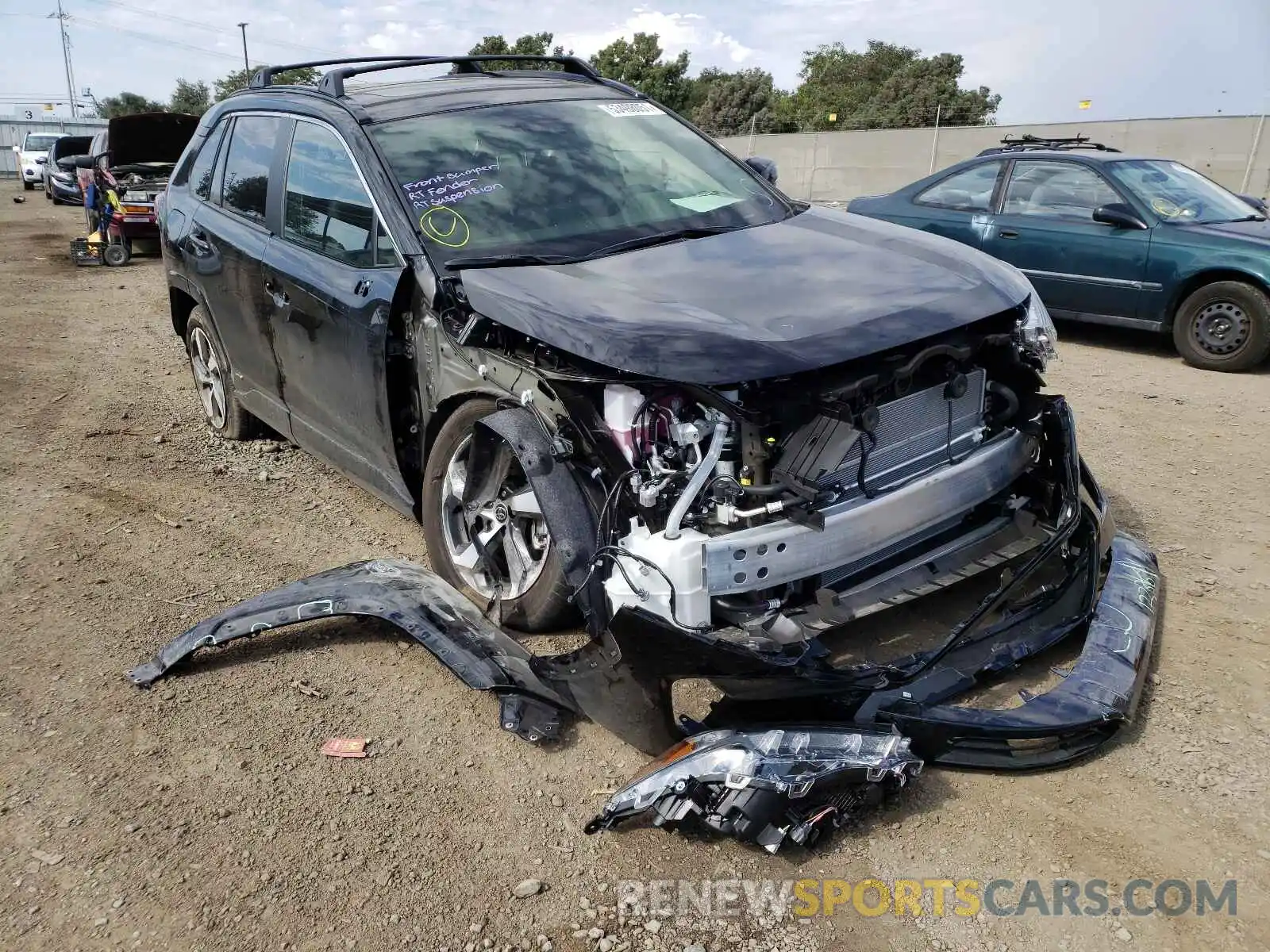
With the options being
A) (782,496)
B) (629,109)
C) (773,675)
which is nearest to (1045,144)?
(629,109)

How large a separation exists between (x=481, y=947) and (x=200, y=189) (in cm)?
449

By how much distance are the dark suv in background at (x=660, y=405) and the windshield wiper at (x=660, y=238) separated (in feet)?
0.06

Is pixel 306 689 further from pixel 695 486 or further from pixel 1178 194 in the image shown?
pixel 1178 194

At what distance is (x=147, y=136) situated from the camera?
14.3 metres

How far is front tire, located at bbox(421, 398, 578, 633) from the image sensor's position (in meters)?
3.25

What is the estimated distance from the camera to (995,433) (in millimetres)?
3463

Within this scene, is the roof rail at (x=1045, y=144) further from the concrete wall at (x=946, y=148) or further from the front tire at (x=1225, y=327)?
the concrete wall at (x=946, y=148)

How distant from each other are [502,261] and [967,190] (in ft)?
21.2

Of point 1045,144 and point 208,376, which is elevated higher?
point 1045,144

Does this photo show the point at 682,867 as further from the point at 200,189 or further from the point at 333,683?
the point at 200,189

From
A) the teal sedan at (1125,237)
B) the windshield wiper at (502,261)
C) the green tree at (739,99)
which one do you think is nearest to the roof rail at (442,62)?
the windshield wiper at (502,261)

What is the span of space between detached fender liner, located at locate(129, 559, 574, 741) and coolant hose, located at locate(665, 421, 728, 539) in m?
0.69

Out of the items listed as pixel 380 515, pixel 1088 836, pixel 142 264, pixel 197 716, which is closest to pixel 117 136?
pixel 142 264

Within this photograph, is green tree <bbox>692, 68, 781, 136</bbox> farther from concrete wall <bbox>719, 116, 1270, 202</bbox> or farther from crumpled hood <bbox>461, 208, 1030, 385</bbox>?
crumpled hood <bbox>461, 208, 1030, 385</bbox>
